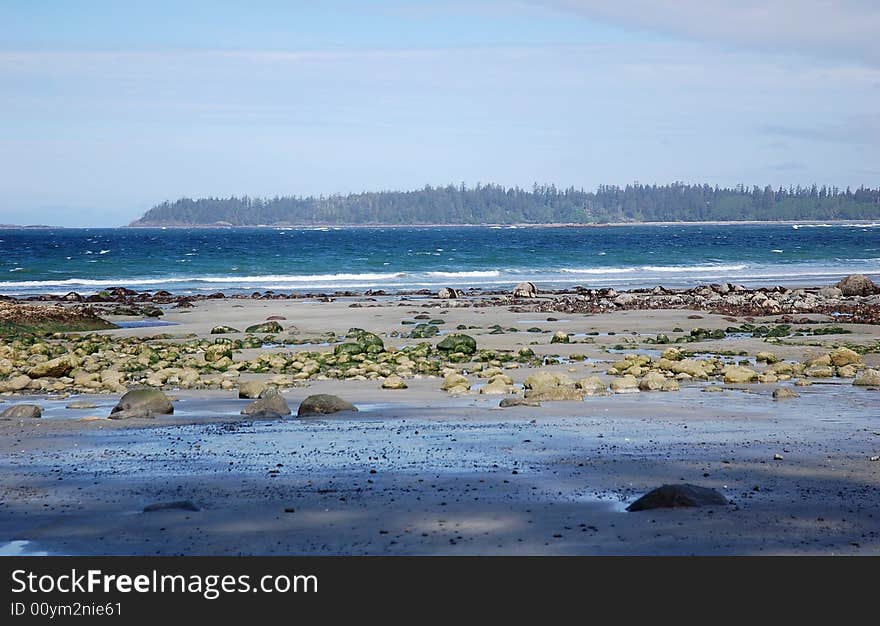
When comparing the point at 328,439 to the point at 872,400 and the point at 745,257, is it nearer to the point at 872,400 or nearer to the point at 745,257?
the point at 872,400

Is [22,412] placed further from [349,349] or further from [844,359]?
[844,359]

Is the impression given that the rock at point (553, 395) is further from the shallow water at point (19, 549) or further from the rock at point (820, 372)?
the shallow water at point (19, 549)

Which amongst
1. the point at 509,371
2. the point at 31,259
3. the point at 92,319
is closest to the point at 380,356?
the point at 509,371

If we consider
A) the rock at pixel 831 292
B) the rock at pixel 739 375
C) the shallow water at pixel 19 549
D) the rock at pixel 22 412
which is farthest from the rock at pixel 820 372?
the rock at pixel 831 292

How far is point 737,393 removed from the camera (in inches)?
572

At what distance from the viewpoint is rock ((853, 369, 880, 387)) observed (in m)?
15.0

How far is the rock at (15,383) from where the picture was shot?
15.7 metres

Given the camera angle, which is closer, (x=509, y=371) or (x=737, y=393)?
(x=737, y=393)

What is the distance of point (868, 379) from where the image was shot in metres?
15.1

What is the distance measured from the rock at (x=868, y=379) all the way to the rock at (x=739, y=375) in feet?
4.76

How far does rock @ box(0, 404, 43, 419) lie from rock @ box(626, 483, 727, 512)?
317 inches

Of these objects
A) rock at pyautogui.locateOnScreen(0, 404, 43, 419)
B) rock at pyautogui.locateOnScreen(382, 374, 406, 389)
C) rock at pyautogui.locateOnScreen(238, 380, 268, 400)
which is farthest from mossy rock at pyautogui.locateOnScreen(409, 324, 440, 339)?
rock at pyautogui.locateOnScreen(0, 404, 43, 419)

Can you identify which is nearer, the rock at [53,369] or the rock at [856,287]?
the rock at [53,369]
